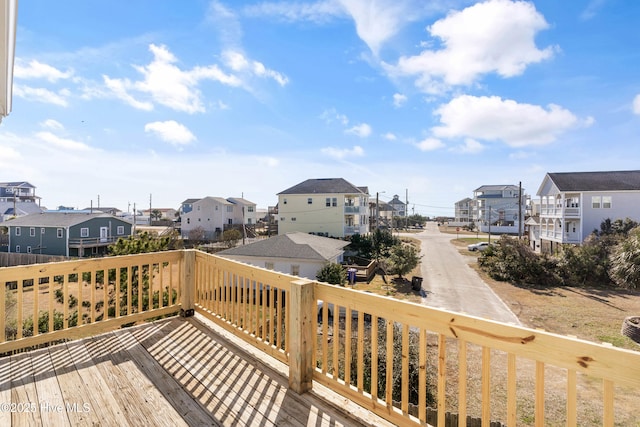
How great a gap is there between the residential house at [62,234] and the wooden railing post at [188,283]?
27.8m

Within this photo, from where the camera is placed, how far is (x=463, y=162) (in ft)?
107

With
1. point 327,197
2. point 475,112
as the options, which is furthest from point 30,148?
point 327,197

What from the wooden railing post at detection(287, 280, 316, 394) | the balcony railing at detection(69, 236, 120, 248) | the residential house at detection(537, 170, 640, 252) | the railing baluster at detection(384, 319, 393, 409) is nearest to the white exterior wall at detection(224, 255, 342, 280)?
the wooden railing post at detection(287, 280, 316, 394)

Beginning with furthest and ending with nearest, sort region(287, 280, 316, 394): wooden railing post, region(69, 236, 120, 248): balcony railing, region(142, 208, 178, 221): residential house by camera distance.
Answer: region(142, 208, 178, 221): residential house, region(69, 236, 120, 248): balcony railing, region(287, 280, 316, 394): wooden railing post

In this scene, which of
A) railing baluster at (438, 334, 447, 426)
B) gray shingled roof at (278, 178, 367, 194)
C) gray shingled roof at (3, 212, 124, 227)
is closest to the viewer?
railing baluster at (438, 334, 447, 426)

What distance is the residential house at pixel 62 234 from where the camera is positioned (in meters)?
25.5

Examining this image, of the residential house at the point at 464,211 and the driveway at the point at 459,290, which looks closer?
the driveway at the point at 459,290

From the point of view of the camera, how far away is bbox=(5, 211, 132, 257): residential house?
83.7 ft

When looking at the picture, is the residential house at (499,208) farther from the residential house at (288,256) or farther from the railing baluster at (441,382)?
the railing baluster at (441,382)

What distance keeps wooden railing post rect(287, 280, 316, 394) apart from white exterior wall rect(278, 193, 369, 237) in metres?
27.9

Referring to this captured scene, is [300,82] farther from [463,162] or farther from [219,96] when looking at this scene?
[463,162]

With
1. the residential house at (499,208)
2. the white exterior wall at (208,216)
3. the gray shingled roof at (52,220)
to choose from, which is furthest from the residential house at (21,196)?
the residential house at (499,208)

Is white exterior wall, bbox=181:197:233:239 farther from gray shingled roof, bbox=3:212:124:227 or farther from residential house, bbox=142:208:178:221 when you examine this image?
residential house, bbox=142:208:178:221

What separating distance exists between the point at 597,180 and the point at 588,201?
2.41 m
